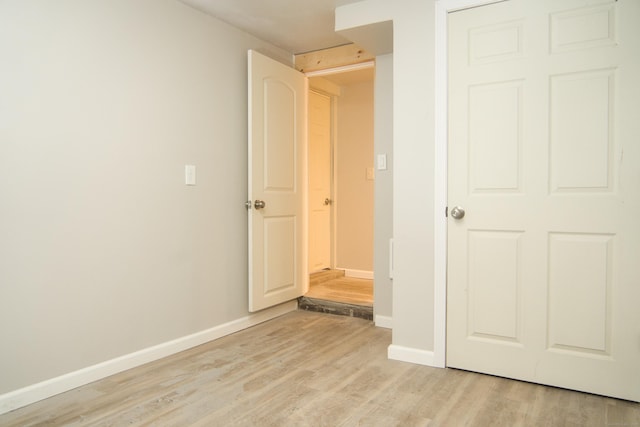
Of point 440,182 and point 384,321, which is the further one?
point 384,321

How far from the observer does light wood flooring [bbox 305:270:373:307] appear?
3869mm

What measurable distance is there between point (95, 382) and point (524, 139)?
2.64 meters

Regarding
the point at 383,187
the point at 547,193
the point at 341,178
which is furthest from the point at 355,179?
the point at 547,193

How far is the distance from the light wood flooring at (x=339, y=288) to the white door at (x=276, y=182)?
0.27 metres

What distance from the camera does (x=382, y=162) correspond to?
11.0 ft

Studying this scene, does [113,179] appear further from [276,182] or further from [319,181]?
[319,181]

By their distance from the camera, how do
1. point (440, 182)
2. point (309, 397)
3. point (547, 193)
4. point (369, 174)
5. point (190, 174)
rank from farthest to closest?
point (369, 174), point (190, 174), point (440, 182), point (547, 193), point (309, 397)

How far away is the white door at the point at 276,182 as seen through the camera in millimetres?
3322

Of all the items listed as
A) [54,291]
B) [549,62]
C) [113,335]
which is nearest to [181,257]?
[113,335]

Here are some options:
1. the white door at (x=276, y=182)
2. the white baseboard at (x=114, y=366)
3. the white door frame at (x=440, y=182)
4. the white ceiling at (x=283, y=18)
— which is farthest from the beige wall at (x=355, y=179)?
the white door frame at (x=440, y=182)

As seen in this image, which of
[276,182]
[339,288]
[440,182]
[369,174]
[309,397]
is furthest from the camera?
[369,174]

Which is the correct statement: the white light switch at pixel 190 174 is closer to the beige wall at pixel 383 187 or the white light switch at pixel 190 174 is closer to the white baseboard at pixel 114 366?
the white baseboard at pixel 114 366

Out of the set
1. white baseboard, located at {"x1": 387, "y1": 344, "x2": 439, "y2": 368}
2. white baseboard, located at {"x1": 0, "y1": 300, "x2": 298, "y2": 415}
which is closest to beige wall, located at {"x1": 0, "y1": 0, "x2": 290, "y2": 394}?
white baseboard, located at {"x1": 0, "y1": 300, "x2": 298, "y2": 415}

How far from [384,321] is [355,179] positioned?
2135 mm
